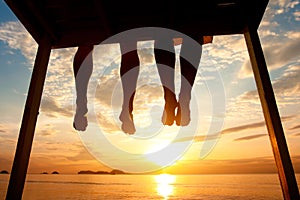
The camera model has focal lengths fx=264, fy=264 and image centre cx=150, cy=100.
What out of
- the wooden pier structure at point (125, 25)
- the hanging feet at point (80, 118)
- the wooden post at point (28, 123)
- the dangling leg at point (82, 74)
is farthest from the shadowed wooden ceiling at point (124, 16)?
the hanging feet at point (80, 118)

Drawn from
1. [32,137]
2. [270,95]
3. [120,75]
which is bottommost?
[32,137]

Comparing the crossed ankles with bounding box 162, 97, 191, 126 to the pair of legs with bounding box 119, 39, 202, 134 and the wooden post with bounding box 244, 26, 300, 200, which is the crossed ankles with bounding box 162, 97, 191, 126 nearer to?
the pair of legs with bounding box 119, 39, 202, 134

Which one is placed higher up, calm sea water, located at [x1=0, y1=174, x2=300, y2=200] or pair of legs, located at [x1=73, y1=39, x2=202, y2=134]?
calm sea water, located at [x1=0, y1=174, x2=300, y2=200]

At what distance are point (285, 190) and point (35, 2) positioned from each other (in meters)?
2.51

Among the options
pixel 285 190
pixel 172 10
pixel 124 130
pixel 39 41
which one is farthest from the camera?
pixel 124 130

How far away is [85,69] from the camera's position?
3027 millimetres

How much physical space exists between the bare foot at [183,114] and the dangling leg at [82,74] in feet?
3.42

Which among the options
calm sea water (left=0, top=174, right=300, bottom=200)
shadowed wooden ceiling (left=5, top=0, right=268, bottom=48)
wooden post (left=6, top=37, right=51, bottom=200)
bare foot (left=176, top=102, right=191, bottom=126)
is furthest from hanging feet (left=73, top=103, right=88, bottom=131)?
calm sea water (left=0, top=174, right=300, bottom=200)

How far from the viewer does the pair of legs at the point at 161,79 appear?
2.78 meters

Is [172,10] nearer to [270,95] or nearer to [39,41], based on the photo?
[270,95]

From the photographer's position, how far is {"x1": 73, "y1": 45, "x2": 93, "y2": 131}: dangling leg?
2973 millimetres

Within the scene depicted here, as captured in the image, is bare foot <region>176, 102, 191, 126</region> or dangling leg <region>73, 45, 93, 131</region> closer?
bare foot <region>176, 102, 191, 126</region>

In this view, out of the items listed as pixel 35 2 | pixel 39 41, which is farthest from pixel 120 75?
pixel 35 2

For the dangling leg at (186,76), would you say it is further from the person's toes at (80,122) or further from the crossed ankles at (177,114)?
the person's toes at (80,122)
